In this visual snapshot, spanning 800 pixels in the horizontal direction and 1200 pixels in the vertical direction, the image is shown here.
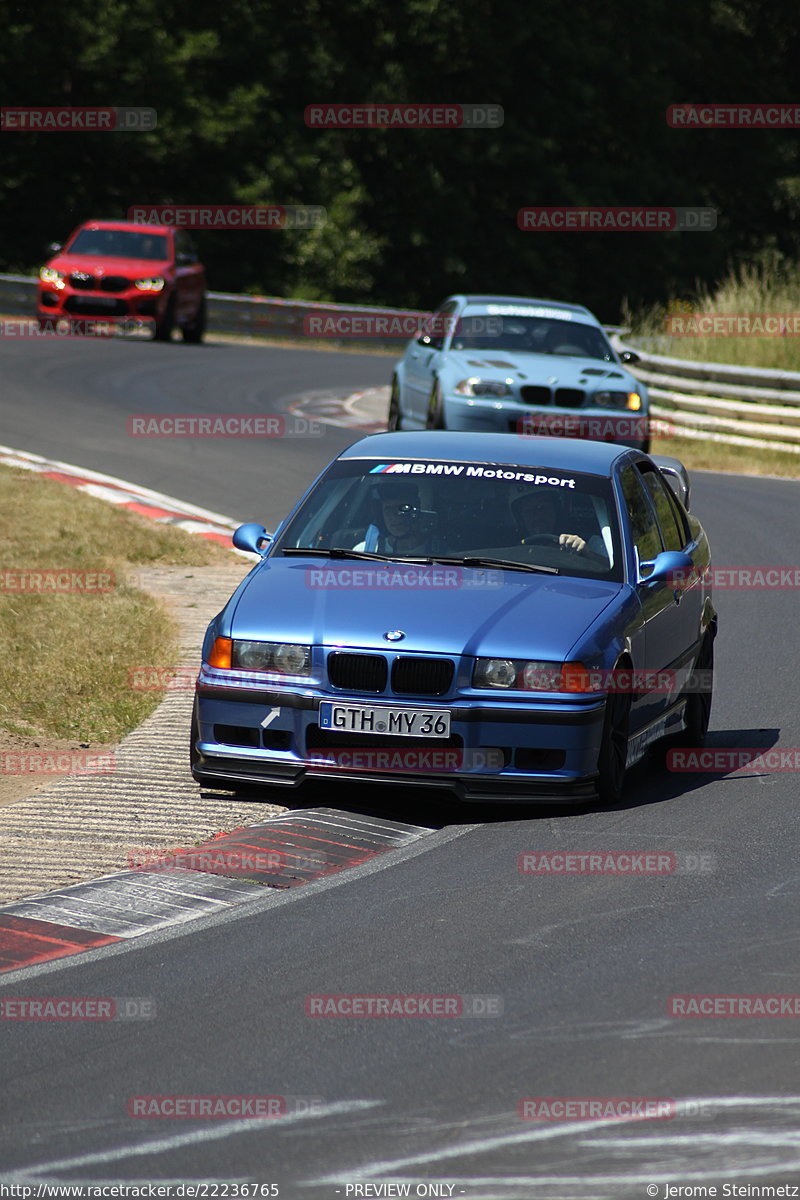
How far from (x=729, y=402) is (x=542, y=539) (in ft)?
50.4

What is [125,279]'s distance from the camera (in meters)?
30.2

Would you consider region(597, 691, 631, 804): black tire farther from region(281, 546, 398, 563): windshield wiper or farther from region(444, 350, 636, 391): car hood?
region(444, 350, 636, 391): car hood

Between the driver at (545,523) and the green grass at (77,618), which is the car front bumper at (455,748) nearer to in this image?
the driver at (545,523)

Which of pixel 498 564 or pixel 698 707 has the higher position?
pixel 498 564

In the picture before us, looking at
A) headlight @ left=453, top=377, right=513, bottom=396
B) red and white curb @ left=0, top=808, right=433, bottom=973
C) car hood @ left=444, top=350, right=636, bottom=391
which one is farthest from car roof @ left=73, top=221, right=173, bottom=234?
red and white curb @ left=0, top=808, right=433, bottom=973

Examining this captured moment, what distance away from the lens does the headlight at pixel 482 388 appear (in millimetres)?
18125

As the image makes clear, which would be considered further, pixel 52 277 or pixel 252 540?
pixel 52 277

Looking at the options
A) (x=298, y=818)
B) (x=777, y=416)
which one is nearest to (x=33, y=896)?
(x=298, y=818)

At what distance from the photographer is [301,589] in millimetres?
8359

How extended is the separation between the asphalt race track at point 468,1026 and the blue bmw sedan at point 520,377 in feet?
30.4

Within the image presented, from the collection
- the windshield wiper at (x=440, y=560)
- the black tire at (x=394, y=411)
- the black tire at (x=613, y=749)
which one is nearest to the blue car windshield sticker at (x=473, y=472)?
the windshield wiper at (x=440, y=560)

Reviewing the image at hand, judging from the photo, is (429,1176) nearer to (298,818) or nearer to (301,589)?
(298,818)

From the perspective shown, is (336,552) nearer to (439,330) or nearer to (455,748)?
(455,748)

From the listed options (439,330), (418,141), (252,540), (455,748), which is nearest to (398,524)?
(252,540)
